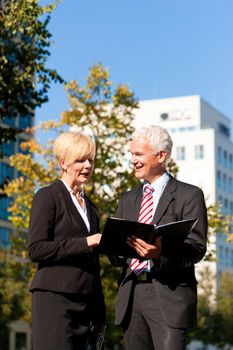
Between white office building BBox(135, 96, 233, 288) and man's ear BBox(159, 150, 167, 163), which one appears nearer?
man's ear BBox(159, 150, 167, 163)

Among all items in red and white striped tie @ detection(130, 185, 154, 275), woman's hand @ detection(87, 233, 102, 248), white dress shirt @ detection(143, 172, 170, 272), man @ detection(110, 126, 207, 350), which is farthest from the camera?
white dress shirt @ detection(143, 172, 170, 272)

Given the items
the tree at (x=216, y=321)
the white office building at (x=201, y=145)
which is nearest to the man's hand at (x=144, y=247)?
the tree at (x=216, y=321)

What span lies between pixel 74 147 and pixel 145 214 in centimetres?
89

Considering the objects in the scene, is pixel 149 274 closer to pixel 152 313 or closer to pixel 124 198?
pixel 152 313

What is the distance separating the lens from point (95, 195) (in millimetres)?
25609

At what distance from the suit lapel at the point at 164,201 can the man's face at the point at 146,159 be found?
0.53 ft

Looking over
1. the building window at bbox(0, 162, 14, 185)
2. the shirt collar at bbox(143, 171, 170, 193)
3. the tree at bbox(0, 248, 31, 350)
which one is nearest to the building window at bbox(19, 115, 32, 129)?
the building window at bbox(0, 162, 14, 185)

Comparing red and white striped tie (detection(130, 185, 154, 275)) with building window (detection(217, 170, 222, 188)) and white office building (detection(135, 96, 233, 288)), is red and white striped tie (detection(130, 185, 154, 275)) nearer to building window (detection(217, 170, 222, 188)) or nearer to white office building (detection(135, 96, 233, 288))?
white office building (detection(135, 96, 233, 288))

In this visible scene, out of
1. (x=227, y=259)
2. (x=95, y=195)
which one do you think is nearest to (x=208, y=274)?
(x=227, y=259)

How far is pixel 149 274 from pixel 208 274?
250 ft

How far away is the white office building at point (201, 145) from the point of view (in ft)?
419

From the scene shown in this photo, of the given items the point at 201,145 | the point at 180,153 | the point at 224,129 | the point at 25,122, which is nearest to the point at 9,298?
the point at 25,122

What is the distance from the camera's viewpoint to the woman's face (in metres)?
6.18

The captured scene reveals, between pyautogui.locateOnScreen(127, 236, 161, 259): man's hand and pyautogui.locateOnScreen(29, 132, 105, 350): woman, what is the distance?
24cm
